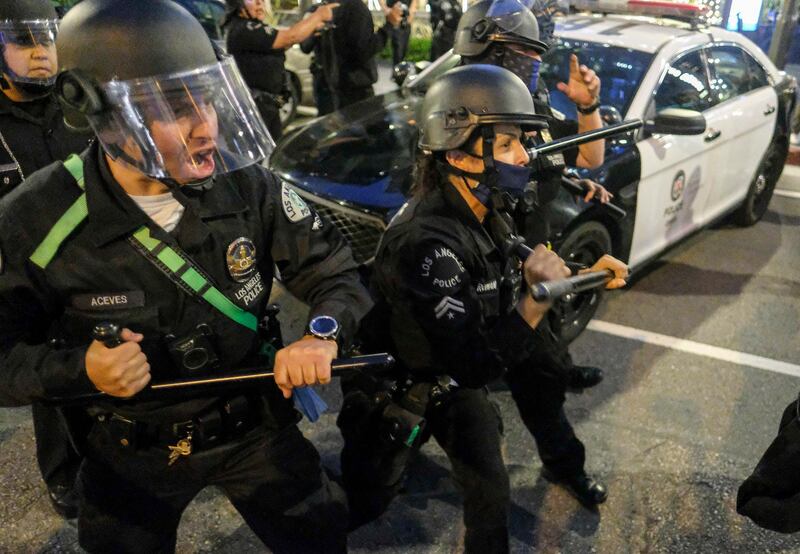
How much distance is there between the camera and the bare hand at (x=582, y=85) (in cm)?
334

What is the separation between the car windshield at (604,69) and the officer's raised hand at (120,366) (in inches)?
123

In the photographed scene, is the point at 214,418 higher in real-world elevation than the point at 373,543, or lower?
higher

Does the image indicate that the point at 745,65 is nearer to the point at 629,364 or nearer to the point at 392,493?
the point at 629,364

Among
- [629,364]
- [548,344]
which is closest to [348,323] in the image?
[548,344]

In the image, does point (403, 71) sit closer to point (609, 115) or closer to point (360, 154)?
point (360, 154)

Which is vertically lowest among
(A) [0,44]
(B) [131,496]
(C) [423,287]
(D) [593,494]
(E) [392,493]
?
(D) [593,494]

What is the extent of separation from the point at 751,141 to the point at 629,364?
2179 millimetres

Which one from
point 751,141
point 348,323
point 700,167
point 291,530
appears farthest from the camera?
point 751,141

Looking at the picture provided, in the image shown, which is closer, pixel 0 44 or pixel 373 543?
pixel 0 44

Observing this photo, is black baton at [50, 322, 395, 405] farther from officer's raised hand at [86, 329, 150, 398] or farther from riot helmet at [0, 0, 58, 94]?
riot helmet at [0, 0, 58, 94]

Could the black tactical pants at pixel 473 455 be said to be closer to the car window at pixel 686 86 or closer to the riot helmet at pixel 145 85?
the riot helmet at pixel 145 85

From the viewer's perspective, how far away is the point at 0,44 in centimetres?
246

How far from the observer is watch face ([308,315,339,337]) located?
5.38 ft

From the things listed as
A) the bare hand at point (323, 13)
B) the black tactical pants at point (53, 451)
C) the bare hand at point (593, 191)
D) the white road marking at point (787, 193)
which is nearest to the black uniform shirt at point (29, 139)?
the black tactical pants at point (53, 451)
